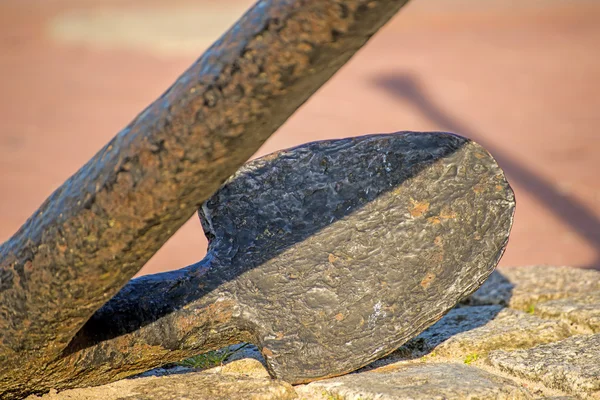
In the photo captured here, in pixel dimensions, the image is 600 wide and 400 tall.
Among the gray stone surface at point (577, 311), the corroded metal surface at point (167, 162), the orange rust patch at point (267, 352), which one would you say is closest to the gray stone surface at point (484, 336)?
the gray stone surface at point (577, 311)

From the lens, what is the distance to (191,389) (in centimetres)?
227

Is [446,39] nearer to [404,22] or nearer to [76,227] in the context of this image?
[404,22]

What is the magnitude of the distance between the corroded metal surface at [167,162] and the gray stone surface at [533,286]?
1.82 metres

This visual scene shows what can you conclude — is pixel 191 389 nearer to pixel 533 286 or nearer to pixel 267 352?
pixel 267 352

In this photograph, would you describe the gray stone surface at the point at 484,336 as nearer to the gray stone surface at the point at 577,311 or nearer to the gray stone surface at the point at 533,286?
the gray stone surface at the point at 577,311

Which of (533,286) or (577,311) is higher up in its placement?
(533,286)

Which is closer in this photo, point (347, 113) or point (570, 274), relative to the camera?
point (570, 274)

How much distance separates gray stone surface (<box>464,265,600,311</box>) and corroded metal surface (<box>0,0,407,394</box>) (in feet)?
5.97

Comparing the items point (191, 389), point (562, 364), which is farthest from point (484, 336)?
point (191, 389)

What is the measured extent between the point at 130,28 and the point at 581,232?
778 cm

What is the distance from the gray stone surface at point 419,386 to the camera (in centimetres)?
208

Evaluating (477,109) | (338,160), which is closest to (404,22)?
(477,109)

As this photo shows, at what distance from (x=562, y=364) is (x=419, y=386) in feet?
1.77

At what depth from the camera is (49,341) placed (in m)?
1.96
